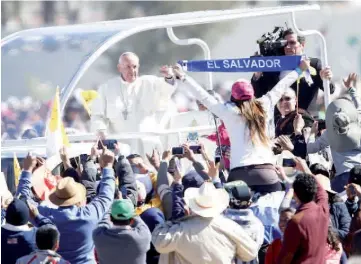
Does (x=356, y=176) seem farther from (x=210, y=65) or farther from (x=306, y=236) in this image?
(x=210, y=65)

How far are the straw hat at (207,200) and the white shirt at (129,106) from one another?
347 centimetres

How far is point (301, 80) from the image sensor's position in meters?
12.7

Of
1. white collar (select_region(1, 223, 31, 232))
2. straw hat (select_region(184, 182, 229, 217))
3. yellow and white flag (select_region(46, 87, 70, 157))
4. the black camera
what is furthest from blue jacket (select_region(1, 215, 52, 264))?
the black camera

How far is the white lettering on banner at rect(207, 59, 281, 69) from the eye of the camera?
11.7 metres

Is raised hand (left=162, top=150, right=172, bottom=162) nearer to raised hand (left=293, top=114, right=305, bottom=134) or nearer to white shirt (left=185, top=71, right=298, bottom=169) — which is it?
white shirt (left=185, top=71, right=298, bottom=169)

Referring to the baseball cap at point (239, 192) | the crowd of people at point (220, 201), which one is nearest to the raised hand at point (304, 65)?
the crowd of people at point (220, 201)

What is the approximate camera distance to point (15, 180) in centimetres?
1164

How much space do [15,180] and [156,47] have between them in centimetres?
1886

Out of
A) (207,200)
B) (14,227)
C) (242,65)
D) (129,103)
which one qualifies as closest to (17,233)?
(14,227)

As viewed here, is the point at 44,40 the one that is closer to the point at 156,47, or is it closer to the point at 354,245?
the point at 354,245

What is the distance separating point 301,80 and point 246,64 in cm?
96

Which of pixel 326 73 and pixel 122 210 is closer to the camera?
pixel 122 210

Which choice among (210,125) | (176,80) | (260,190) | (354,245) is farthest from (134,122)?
(354,245)

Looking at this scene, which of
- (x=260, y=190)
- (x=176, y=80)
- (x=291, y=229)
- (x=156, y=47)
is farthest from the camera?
(x=156, y=47)
